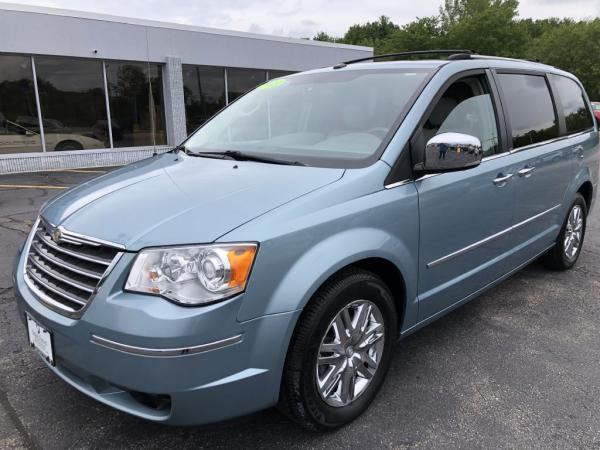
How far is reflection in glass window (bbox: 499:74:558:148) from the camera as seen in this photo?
11.3 feet

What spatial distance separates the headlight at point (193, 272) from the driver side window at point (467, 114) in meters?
1.31

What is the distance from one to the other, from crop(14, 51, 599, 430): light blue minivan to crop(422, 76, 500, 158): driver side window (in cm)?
1

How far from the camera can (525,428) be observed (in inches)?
94.8

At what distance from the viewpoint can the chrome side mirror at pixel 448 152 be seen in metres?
2.49

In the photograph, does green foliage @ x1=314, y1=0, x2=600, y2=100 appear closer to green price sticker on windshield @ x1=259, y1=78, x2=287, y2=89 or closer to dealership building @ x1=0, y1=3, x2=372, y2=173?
dealership building @ x1=0, y1=3, x2=372, y2=173

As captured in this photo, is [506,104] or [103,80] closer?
[506,104]

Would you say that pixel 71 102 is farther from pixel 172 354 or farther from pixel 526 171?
pixel 172 354

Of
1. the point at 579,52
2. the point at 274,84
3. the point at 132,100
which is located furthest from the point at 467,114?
the point at 579,52

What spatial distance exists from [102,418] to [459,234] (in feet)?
6.96

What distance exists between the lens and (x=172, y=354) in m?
1.80

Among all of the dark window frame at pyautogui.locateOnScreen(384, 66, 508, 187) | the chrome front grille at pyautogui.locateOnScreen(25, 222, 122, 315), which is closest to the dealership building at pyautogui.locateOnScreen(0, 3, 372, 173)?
the dark window frame at pyautogui.locateOnScreen(384, 66, 508, 187)

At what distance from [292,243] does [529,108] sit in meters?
2.61

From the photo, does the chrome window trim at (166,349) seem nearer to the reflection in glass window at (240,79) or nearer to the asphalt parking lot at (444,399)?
the asphalt parking lot at (444,399)

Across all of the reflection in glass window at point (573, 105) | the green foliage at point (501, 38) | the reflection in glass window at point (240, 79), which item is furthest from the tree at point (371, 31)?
the reflection in glass window at point (573, 105)
